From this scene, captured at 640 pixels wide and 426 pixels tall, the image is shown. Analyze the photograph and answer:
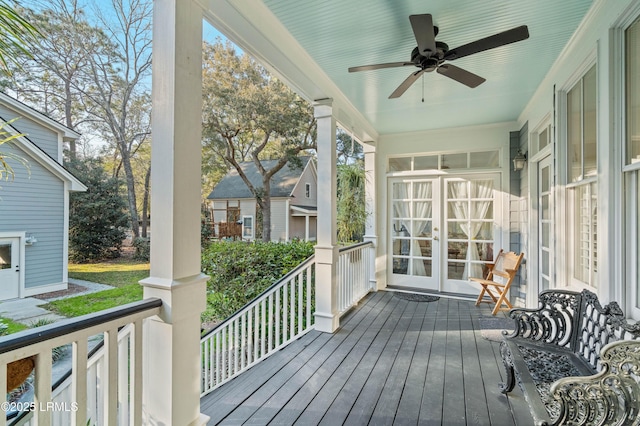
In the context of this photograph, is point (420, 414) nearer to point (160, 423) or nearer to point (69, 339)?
point (160, 423)

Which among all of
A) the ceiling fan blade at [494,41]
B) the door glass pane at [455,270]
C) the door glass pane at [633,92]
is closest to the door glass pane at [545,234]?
the door glass pane at [455,270]

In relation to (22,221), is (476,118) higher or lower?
higher

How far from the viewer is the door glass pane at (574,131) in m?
2.54

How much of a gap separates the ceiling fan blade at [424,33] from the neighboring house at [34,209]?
2.05 meters

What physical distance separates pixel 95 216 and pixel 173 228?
0.55 meters

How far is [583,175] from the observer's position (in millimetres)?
A: 2439

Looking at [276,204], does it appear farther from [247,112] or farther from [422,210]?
[422,210]

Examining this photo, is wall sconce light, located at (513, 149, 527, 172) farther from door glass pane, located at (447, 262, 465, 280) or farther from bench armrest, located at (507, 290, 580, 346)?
bench armrest, located at (507, 290, 580, 346)

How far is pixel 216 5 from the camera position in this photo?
71.7 inches

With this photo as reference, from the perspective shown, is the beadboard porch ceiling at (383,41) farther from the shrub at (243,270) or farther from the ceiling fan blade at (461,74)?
the shrub at (243,270)

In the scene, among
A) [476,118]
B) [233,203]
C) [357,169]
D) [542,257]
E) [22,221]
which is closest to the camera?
[22,221]

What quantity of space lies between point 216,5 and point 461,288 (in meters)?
4.95

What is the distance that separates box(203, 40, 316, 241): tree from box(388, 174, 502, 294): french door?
14.0 feet

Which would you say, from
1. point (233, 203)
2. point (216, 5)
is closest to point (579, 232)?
point (216, 5)
